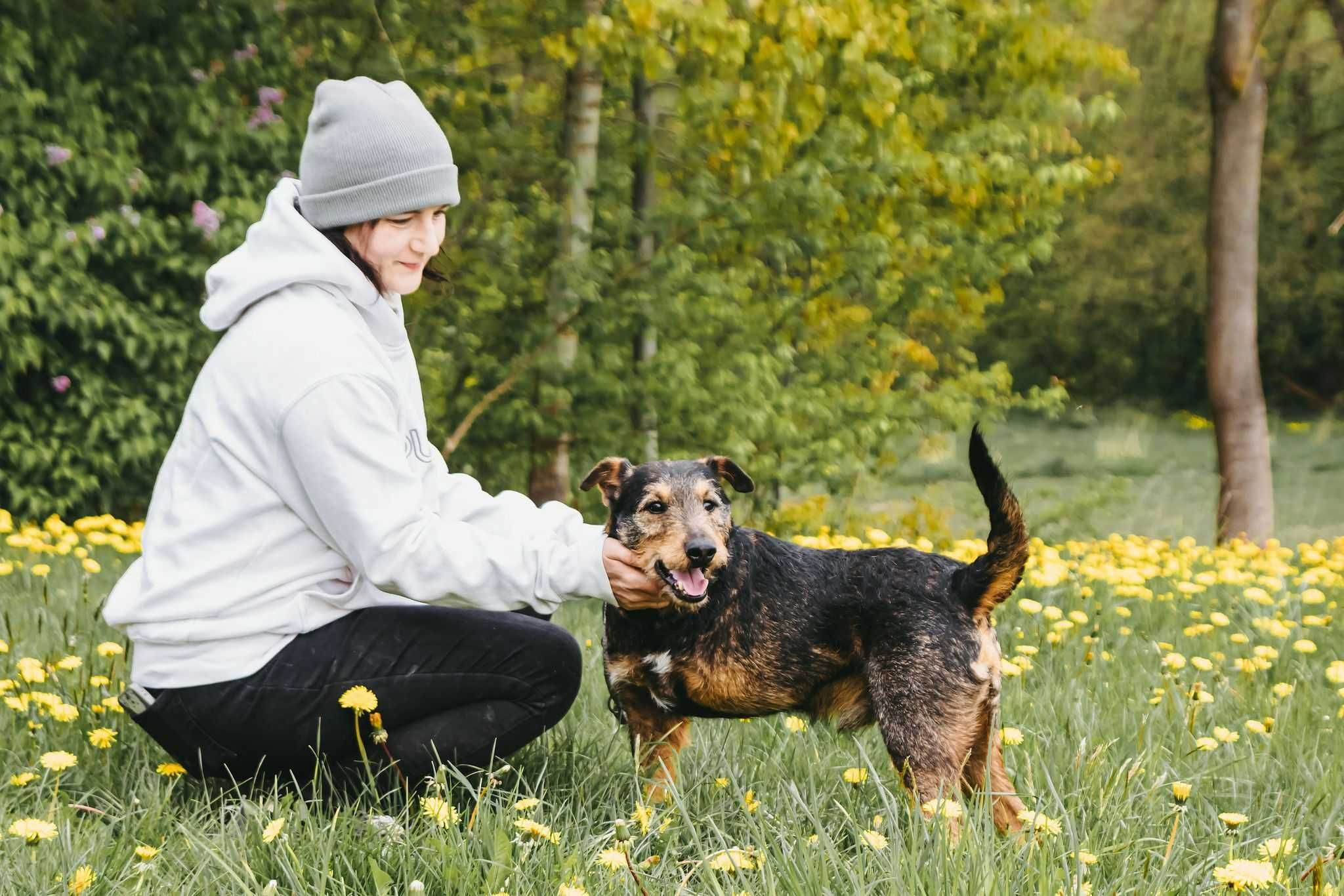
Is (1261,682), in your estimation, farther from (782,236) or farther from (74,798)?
(782,236)

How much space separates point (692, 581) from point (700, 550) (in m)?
0.09

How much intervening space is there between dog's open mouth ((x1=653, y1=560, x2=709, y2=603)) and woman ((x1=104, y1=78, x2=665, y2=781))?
5cm

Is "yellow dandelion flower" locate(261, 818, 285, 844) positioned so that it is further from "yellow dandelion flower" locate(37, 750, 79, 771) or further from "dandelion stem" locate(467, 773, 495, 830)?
"yellow dandelion flower" locate(37, 750, 79, 771)

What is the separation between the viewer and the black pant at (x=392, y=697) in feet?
9.55

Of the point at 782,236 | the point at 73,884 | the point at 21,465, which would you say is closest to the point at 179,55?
the point at 21,465

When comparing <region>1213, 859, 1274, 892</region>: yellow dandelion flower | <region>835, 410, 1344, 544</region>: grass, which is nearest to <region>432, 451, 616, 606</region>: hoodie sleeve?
A: <region>1213, 859, 1274, 892</region>: yellow dandelion flower

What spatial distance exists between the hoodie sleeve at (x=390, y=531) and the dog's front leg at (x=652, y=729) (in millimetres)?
534

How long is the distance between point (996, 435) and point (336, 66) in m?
18.3

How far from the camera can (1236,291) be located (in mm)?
10438

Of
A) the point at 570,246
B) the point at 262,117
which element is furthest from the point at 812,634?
the point at 262,117

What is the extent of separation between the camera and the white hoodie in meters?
2.83

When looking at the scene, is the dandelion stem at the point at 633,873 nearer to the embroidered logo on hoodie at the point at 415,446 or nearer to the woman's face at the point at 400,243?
the embroidered logo on hoodie at the point at 415,446

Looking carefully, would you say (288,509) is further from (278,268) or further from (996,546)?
(996,546)

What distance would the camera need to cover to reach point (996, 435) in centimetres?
2389
